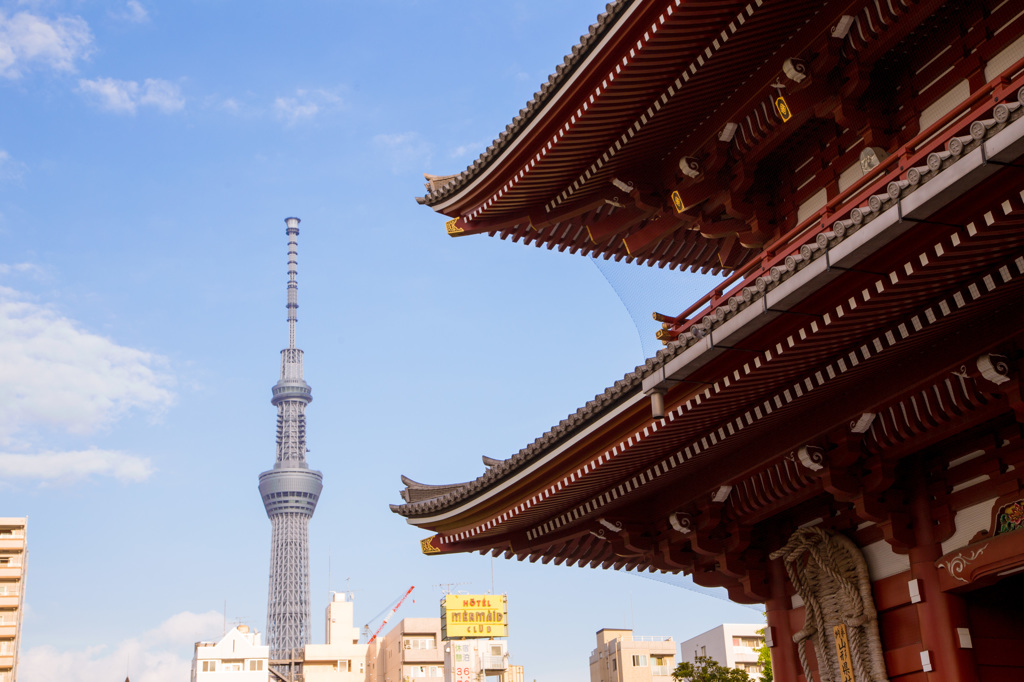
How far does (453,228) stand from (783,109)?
7.49m

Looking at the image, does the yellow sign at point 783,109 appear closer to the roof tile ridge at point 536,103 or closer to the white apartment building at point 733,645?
the roof tile ridge at point 536,103

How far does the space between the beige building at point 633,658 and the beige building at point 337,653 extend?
101 ft

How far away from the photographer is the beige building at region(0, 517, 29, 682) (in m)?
82.1

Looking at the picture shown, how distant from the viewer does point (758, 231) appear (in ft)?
51.9

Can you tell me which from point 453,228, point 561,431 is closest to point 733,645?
point 453,228

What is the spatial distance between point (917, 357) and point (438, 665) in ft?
318

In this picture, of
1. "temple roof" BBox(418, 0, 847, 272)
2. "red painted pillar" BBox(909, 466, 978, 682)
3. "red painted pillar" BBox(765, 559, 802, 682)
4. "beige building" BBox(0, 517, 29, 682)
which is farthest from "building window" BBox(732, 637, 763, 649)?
"red painted pillar" BBox(909, 466, 978, 682)

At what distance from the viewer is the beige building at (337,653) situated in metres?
107

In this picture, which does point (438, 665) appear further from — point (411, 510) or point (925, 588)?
point (925, 588)

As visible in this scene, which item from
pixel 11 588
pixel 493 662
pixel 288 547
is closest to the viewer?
pixel 11 588

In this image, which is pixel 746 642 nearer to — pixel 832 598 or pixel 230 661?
pixel 230 661

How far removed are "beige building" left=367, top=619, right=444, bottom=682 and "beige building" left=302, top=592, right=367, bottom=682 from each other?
5483mm

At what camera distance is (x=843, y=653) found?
13969 millimetres

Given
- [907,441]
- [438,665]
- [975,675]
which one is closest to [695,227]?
[907,441]
